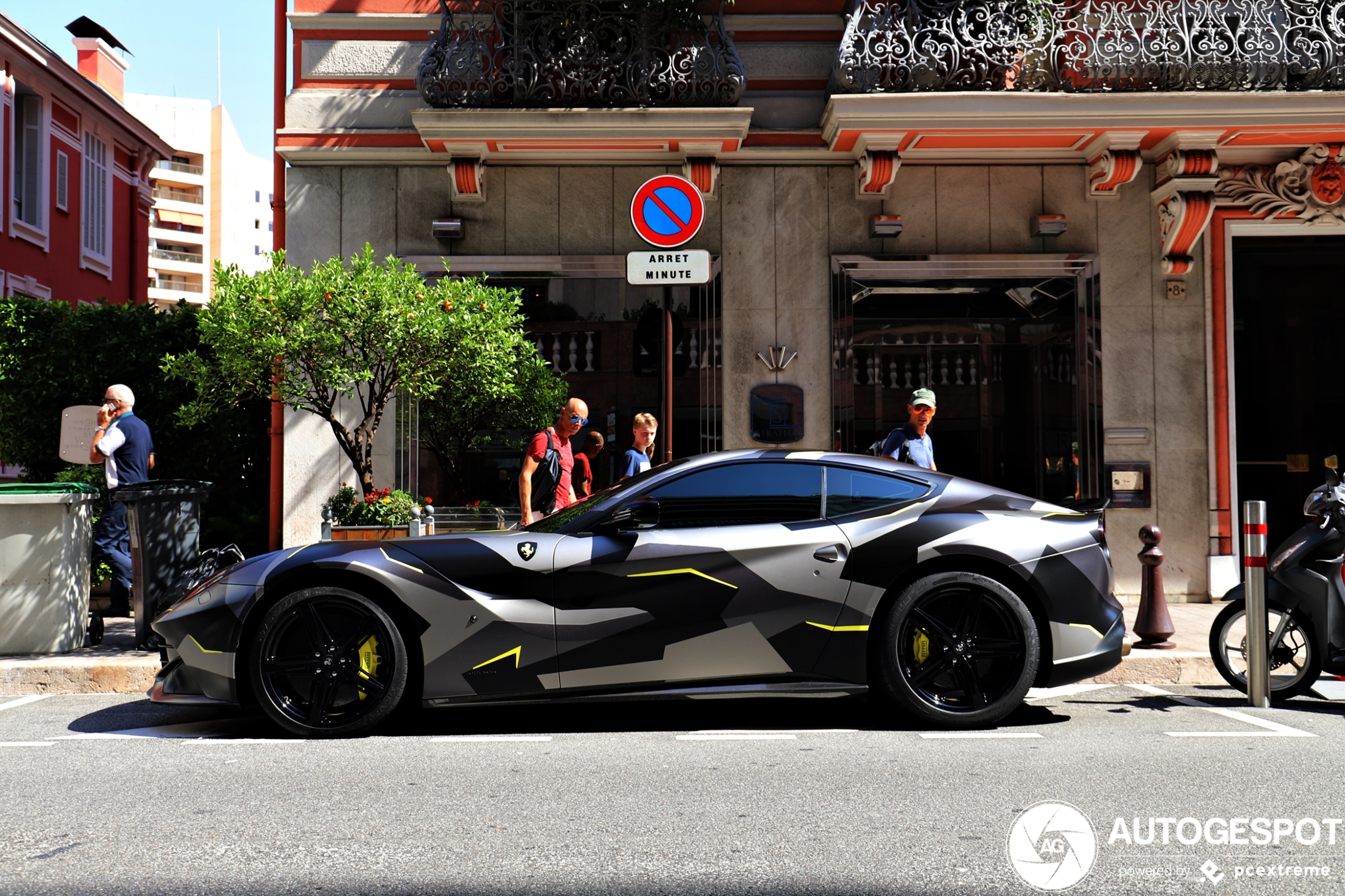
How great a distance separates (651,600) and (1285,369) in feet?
29.5

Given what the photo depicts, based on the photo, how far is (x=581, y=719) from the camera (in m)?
5.55

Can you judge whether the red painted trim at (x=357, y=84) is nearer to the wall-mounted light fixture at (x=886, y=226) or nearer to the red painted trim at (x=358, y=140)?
the red painted trim at (x=358, y=140)

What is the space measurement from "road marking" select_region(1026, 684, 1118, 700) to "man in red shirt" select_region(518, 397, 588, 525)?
352cm

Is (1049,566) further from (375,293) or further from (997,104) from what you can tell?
(997,104)

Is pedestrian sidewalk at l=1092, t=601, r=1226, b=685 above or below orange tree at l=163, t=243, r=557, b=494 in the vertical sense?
below

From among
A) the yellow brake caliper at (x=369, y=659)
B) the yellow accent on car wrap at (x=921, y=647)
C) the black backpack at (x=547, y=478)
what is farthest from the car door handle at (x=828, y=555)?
the black backpack at (x=547, y=478)

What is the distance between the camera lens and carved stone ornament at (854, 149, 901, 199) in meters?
10.3

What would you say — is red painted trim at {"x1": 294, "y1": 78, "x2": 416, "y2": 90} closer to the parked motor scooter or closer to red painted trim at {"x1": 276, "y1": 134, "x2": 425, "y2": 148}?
red painted trim at {"x1": 276, "y1": 134, "x2": 425, "y2": 148}

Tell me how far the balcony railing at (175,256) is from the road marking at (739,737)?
76825 mm

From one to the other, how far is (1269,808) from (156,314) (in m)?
11.1

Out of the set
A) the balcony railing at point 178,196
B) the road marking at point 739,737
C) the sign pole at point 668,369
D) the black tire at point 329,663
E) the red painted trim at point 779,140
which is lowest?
the road marking at point 739,737

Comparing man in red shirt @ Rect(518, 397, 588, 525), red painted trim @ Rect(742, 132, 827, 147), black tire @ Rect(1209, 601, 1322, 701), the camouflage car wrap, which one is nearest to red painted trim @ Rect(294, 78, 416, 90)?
red painted trim @ Rect(742, 132, 827, 147)

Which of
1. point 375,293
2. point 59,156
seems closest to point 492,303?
point 375,293

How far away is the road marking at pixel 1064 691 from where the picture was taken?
629cm
